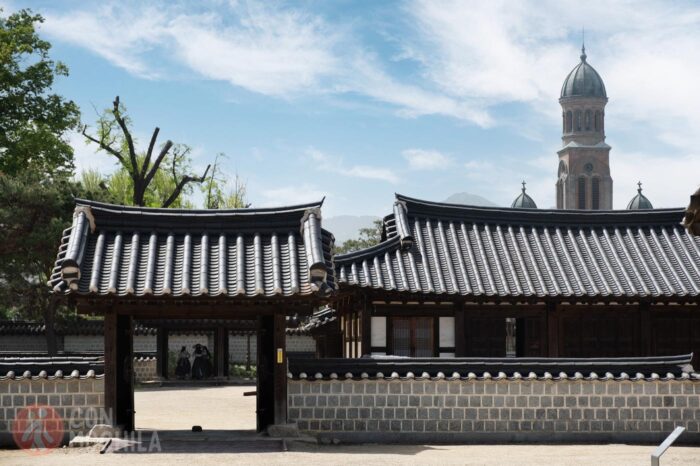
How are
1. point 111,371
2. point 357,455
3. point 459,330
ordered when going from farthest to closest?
point 459,330 → point 111,371 → point 357,455

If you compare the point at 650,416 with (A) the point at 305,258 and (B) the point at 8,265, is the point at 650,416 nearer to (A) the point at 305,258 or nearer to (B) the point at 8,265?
(A) the point at 305,258

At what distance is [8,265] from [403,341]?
2064cm

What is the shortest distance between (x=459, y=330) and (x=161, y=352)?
968 inches

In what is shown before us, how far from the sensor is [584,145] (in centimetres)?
9794

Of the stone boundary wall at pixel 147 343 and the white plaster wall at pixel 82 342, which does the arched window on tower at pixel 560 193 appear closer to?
the stone boundary wall at pixel 147 343

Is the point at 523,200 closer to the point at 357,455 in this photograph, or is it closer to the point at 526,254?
the point at 526,254

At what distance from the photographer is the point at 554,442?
17656 millimetres

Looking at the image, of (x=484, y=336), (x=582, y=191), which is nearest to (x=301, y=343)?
(x=484, y=336)

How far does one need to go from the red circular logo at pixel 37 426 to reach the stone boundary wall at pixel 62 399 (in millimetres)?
70

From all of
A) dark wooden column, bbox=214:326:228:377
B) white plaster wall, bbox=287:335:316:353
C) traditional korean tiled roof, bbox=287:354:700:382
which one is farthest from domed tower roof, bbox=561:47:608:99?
traditional korean tiled roof, bbox=287:354:700:382

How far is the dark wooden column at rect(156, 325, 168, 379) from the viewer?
145 ft

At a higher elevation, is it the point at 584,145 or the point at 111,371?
the point at 584,145

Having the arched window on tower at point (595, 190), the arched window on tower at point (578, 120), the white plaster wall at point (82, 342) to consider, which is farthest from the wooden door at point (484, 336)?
the arched window on tower at point (578, 120)

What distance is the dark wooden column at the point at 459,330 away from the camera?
22.6 metres
